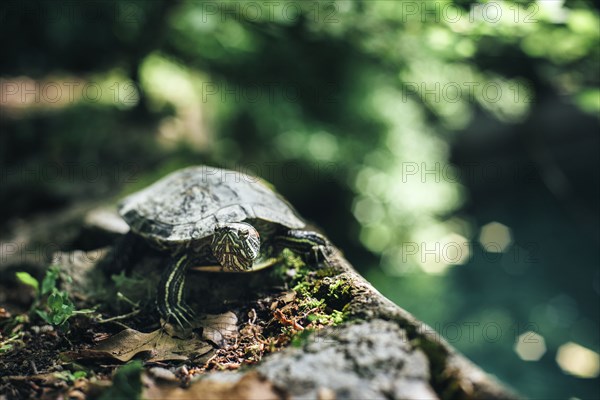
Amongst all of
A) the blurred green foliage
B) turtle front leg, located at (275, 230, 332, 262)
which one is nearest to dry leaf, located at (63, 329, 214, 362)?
turtle front leg, located at (275, 230, 332, 262)

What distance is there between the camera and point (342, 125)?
7.49 m

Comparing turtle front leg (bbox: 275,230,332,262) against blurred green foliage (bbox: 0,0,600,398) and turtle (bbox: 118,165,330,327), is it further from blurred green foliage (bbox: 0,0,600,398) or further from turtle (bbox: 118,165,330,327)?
blurred green foliage (bbox: 0,0,600,398)

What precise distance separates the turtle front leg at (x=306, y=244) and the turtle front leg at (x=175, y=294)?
0.61 m

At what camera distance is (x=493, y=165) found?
11.3 metres

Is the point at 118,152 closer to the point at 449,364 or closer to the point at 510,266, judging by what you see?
the point at 449,364

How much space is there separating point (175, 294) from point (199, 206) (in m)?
0.60

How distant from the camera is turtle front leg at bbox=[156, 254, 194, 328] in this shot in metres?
2.56

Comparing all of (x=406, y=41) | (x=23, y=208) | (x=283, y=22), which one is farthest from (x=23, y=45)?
(x=406, y=41)

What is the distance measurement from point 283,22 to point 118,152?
9.30 ft

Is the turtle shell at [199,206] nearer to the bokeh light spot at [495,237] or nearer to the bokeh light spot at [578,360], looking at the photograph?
the bokeh light spot at [578,360]

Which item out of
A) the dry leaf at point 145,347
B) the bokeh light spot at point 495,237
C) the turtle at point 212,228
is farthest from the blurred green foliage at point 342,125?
the dry leaf at point 145,347

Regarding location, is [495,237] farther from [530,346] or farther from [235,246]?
[235,246]

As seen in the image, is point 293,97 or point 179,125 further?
point 293,97

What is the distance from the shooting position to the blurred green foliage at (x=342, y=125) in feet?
18.2
